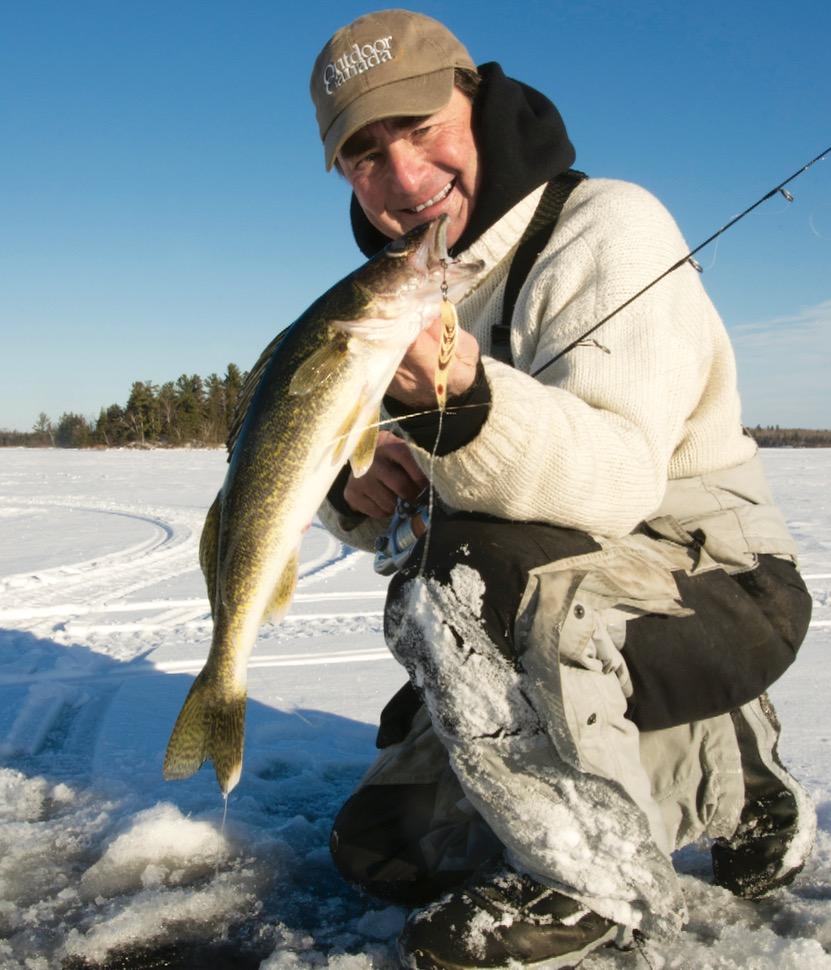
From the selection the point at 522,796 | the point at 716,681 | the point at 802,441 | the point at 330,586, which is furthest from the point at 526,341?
the point at 802,441

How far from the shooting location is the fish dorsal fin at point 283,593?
2145 mm

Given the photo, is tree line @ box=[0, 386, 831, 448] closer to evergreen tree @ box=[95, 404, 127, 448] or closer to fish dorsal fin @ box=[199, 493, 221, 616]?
evergreen tree @ box=[95, 404, 127, 448]

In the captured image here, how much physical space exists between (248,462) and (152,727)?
1990 mm

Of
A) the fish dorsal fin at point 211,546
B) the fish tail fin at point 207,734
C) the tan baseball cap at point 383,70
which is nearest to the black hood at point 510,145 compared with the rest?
the tan baseball cap at point 383,70

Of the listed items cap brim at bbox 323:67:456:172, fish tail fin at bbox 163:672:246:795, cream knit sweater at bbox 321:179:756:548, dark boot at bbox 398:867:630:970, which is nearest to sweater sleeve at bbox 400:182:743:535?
cream knit sweater at bbox 321:179:756:548

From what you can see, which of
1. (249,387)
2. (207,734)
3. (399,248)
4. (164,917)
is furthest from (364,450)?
(164,917)

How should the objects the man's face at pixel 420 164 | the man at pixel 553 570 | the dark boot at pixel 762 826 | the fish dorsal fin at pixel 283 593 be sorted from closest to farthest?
the man at pixel 553 570 < the fish dorsal fin at pixel 283 593 < the dark boot at pixel 762 826 < the man's face at pixel 420 164

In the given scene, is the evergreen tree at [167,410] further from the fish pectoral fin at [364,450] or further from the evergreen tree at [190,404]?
the fish pectoral fin at [364,450]

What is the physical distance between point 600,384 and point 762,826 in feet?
4.30

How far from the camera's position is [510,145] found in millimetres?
2670

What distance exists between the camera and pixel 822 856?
2.42m

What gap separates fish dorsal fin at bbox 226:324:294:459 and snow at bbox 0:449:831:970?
3.90ft

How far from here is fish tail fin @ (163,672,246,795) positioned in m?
2.10

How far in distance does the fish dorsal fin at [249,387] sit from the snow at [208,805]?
3.90ft
